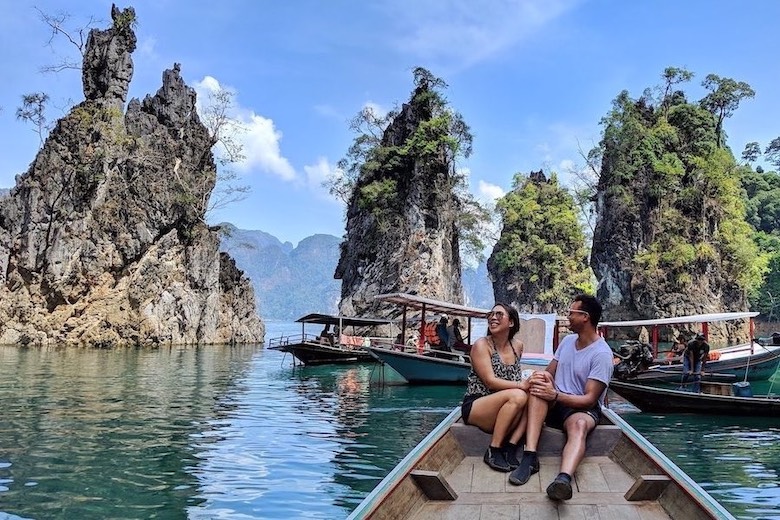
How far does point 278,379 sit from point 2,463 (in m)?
13.4

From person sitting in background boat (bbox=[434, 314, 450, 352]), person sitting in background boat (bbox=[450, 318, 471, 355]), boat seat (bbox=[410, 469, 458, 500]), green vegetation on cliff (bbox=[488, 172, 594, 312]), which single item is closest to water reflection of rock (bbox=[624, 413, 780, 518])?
boat seat (bbox=[410, 469, 458, 500])

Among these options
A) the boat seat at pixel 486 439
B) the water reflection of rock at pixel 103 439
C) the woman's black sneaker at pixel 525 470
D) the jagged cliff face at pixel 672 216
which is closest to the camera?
the woman's black sneaker at pixel 525 470

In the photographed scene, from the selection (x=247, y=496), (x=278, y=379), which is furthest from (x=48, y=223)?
(x=247, y=496)

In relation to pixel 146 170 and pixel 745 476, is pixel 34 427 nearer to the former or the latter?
pixel 745 476

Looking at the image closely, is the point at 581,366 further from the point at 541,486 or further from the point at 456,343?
the point at 456,343

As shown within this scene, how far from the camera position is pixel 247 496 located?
6.87 m

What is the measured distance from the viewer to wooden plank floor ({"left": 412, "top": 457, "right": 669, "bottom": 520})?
4.06m

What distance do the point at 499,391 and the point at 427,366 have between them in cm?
1283

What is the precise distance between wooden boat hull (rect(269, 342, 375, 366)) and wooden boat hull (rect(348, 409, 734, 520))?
21308 millimetres

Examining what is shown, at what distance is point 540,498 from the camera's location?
4.40 metres

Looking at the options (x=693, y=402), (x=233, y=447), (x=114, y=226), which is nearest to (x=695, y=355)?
(x=693, y=402)

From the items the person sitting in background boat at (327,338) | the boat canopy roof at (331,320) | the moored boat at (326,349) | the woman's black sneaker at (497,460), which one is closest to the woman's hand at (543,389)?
the woman's black sneaker at (497,460)

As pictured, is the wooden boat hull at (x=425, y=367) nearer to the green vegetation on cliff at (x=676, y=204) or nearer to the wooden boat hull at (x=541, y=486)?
the wooden boat hull at (x=541, y=486)

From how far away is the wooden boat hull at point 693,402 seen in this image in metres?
11.6
